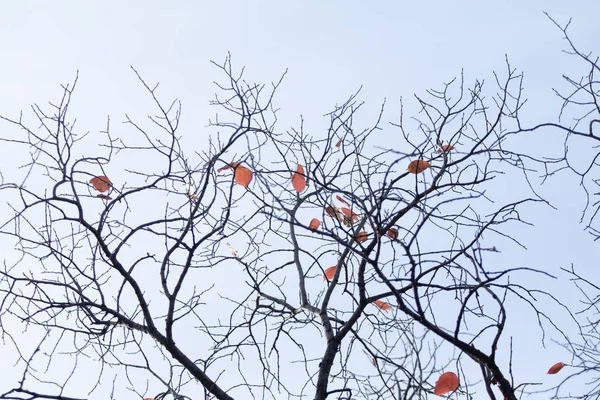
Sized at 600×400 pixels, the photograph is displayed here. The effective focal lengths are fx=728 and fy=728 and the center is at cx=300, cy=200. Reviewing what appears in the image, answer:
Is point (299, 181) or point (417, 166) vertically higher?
point (299, 181)

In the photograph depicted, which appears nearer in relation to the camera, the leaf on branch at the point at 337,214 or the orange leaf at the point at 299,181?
the leaf on branch at the point at 337,214

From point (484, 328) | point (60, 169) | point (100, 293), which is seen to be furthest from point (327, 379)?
point (60, 169)

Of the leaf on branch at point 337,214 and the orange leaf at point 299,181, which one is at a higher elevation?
the orange leaf at point 299,181

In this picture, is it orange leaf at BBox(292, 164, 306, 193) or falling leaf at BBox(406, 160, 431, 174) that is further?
orange leaf at BBox(292, 164, 306, 193)

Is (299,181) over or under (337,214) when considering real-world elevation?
over

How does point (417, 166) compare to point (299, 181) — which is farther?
point (299, 181)

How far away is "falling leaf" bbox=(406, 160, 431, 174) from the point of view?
131 inches

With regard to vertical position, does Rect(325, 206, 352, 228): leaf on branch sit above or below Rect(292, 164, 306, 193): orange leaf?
below

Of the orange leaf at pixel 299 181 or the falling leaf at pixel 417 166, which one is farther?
the orange leaf at pixel 299 181

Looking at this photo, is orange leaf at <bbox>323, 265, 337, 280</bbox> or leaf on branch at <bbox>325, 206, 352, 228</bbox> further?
orange leaf at <bbox>323, 265, 337, 280</bbox>

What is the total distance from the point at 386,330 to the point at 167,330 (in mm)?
1307

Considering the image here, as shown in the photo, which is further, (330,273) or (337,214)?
(330,273)

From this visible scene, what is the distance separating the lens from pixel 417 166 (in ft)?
10.9

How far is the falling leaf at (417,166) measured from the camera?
3.33 meters
